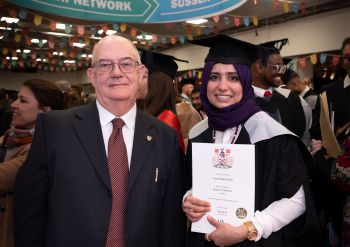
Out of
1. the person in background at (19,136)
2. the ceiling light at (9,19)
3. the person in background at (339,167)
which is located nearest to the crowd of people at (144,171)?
the person in background at (339,167)

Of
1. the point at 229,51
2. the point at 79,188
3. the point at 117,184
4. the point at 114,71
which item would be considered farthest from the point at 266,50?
the point at 79,188

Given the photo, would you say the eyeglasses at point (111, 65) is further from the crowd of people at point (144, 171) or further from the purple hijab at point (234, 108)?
the purple hijab at point (234, 108)

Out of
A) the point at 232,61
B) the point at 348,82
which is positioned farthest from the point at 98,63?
the point at 348,82

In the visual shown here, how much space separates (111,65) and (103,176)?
56 centimetres

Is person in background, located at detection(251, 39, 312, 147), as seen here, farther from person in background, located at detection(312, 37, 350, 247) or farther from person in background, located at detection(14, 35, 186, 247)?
person in background, located at detection(14, 35, 186, 247)

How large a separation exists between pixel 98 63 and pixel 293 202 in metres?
1.20

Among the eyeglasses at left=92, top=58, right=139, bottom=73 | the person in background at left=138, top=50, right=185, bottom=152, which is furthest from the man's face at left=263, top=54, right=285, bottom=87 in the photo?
the eyeglasses at left=92, top=58, right=139, bottom=73

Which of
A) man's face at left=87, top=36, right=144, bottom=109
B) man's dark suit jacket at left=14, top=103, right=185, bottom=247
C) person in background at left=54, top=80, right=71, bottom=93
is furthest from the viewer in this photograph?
person in background at left=54, top=80, right=71, bottom=93

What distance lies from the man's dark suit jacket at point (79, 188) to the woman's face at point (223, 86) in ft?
1.38

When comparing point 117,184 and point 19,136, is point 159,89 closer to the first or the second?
point 19,136

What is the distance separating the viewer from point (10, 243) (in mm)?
2443

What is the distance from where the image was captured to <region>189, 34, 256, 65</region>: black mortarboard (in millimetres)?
2051

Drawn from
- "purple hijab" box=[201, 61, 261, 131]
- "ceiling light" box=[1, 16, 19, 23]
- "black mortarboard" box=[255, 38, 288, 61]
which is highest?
"ceiling light" box=[1, 16, 19, 23]

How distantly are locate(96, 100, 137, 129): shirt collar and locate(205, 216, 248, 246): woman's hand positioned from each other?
24.9 inches
